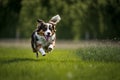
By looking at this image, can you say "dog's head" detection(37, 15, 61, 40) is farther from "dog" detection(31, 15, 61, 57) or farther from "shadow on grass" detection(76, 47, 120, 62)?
"shadow on grass" detection(76, 47, 120, 62)

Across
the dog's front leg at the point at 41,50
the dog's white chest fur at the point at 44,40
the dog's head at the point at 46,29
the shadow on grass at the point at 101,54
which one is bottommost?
the shadow on grass at the point at 101,54

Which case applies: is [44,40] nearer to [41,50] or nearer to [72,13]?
[41,50]

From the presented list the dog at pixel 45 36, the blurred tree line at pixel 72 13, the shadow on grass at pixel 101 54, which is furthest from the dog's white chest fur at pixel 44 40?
the blurred tree line at pixel 72 13

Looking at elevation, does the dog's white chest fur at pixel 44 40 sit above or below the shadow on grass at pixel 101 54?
above

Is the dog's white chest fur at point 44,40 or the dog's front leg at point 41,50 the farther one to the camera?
the dog's white chest fur at point 44,40

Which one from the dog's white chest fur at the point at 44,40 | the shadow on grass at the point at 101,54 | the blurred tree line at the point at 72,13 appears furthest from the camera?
the blurred tree line at the point at 72,13

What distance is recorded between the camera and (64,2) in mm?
19156

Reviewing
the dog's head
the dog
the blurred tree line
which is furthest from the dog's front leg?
the blurred tree line

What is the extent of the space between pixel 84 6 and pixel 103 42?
8.11 meters

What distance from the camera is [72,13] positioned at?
62.0 feet

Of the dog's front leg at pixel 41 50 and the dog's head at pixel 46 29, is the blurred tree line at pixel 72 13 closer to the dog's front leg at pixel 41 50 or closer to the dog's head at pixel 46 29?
the dog's head at pixel 46 29

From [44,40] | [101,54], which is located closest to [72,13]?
[44,40]

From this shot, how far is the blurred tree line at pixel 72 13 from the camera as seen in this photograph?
18891 mm

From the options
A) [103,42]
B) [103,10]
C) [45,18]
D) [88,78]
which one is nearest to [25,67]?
[88,78]
